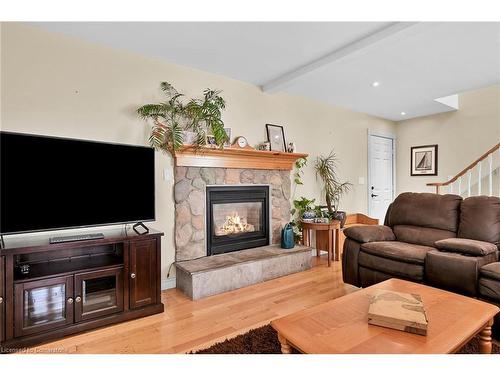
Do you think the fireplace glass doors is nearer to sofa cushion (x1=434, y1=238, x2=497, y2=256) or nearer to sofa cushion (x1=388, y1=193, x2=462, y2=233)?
sofa cushion (x1=388, y1=193, x2=462, y2=233)

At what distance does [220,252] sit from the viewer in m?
3.36

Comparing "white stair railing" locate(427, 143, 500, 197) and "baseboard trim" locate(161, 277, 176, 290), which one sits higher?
"white stair railing" locate(427, 143, 500, 197)

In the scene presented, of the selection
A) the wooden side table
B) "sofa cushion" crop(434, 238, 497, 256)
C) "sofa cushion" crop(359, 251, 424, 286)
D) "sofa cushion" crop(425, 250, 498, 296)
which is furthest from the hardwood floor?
"sofa cushion" crop(434, 238, 497, 256)

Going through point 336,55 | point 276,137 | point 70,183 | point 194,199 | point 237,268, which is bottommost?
point 237,268

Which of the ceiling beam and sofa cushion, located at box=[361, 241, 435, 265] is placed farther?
sofa cushion, located at box=[361, 241, 435, 265]

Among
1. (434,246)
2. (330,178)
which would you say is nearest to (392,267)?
(434,246)

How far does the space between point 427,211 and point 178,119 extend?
2.85 meters

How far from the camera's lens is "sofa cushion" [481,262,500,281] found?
197 cm

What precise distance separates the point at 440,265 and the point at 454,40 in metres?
2.02

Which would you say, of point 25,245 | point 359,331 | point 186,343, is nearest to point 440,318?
point 359,331

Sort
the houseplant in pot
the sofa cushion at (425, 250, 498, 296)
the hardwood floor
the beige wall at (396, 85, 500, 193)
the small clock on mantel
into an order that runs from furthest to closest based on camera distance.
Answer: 1. the beige wall at (396, 85, 500, 193)
2. the houseplant in pot
3. the small clock on mantel
4. the sofa cushion at (425, 250, 498, 296)
5. the hardwood floor

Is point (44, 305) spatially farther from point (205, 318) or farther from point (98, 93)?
point (98, 93)

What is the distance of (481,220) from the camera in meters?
2.57
